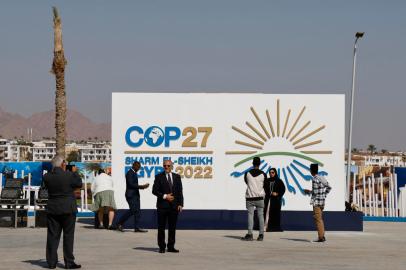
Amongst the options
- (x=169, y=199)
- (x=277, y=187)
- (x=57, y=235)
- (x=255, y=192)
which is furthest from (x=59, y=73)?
(x=57, y=235)

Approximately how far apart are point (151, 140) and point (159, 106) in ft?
2.71

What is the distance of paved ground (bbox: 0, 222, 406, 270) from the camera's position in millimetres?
13859

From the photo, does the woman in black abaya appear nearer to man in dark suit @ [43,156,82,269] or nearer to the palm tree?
man in dark suit @ [43,156,82,269]

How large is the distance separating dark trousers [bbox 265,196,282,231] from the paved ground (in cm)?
72

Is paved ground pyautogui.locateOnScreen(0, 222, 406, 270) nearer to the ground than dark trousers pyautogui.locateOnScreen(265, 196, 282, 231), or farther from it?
nearer to the ground

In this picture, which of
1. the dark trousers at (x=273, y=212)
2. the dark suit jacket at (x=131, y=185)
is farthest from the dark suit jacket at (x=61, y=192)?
the dark trousers at (x=273, y=212)

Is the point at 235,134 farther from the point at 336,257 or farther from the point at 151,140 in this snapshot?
the point at 336,257

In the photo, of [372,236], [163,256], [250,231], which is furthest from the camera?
[372,236]

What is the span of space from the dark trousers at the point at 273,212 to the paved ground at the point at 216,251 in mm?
721

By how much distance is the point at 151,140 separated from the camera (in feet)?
71.4

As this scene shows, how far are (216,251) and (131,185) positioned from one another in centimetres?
510

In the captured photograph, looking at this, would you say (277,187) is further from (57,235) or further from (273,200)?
(57,235)

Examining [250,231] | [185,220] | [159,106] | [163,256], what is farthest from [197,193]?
[163,256]

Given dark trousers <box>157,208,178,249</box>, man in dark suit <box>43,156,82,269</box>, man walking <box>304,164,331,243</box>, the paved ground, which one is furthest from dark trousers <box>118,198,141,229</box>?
man in dark suit <box>43,156,82,269</box>
